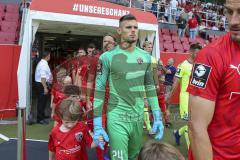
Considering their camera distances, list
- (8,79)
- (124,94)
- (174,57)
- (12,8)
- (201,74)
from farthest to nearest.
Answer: (174,57) < (12,8) < (8,79) < (124,94) < (201,74)

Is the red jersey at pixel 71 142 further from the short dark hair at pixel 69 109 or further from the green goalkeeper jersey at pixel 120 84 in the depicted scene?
the green goalkeeper jersey at pixel 120 84

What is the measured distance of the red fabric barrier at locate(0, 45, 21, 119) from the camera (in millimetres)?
10258

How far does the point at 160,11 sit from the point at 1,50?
11.7 metres

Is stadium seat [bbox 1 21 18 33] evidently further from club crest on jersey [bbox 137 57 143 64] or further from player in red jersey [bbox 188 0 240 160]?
player in red jersey [bbox 188 0 240 160]

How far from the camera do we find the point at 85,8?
10.4 metres

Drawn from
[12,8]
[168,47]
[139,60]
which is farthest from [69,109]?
[168,47]

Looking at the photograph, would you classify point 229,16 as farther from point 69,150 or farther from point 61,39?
point 61,39

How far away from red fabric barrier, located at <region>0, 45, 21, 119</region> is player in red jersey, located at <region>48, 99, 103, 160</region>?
6.19 metres

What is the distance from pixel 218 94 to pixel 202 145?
29 centimetres

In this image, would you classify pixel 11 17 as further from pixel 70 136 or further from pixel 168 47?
pixel 70 136

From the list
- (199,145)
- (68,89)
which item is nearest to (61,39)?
(68,89)

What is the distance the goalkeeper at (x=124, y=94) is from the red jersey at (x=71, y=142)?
0.49 meters

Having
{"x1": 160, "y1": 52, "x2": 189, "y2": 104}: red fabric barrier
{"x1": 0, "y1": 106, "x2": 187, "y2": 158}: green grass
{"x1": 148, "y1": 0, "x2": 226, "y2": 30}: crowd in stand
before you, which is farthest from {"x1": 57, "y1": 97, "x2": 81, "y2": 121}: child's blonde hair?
{"x1": 148, "y1": 0, "x2": 226, "y2": 30}: crowd in stand

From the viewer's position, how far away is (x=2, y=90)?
10266 millimetres
